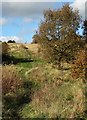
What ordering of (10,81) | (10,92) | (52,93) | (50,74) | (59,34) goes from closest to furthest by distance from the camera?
(52,93) < (10,92) < (10,81) < (50,74) < (59,34)

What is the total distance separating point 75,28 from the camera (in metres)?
29.9

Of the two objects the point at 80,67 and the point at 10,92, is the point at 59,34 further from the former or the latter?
the point at 10,92

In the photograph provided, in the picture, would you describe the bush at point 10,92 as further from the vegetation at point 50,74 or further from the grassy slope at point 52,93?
the grassy slope at point 52,93

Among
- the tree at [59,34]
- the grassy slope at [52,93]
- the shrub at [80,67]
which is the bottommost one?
the grassy slope at [52,93]

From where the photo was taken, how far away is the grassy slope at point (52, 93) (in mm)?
19797

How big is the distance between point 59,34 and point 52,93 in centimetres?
862

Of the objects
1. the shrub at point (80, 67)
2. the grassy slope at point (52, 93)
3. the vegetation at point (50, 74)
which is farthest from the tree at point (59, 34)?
the shrub at point (80, 67)

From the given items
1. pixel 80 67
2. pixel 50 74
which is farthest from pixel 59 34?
pixel 80 67

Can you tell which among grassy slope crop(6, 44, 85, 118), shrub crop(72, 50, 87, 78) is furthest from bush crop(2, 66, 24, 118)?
shrub crop(72, 50, 87, 78)

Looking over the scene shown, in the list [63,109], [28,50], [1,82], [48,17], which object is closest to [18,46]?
[28,50]

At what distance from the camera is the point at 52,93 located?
72.7 ft

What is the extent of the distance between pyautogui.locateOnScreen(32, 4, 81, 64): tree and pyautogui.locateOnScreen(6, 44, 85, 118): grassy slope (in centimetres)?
132

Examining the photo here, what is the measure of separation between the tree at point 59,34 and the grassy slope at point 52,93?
1.32 metres

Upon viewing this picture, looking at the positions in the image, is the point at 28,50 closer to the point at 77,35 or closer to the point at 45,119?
the point at 77,35
